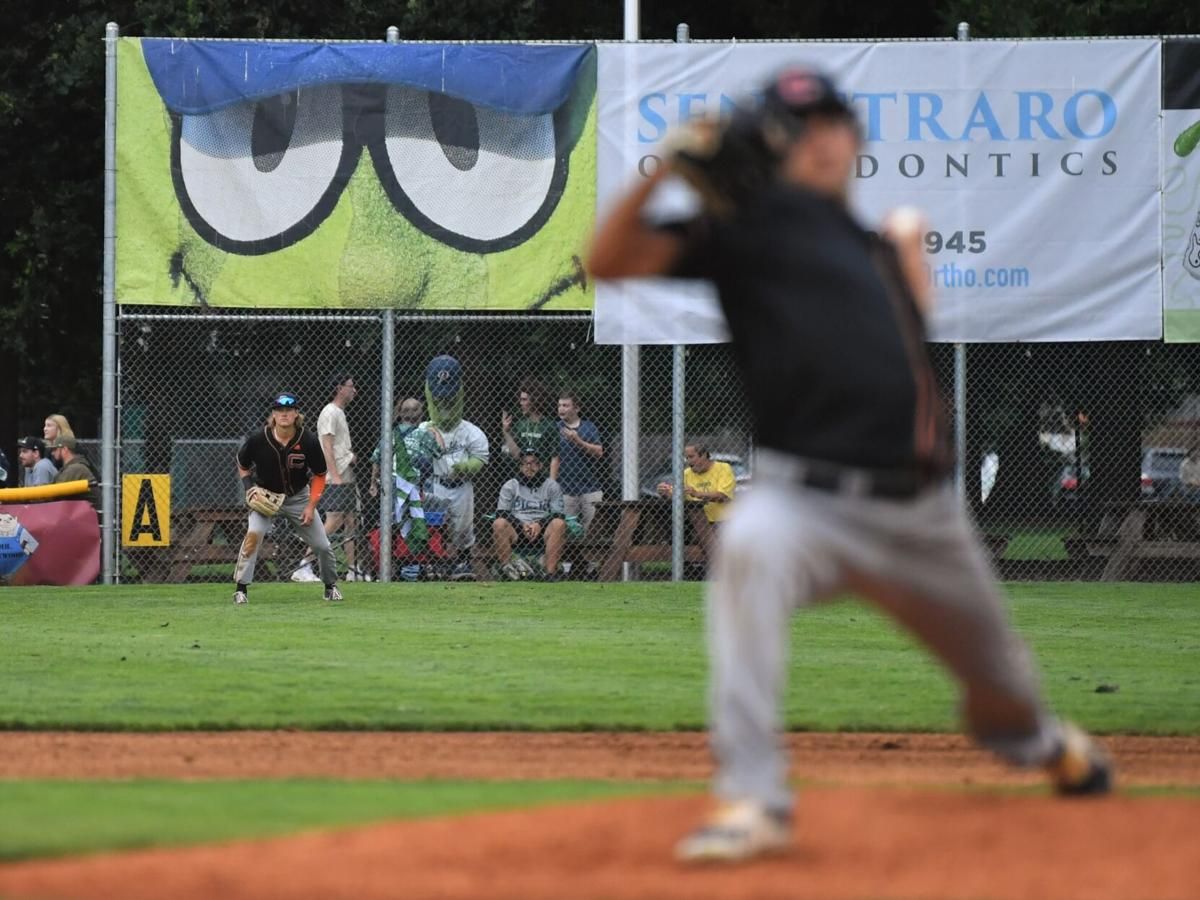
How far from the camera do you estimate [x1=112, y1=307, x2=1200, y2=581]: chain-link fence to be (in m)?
20.8

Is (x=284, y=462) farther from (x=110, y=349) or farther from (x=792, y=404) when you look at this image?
(x=792, y=404)

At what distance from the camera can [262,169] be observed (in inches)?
818

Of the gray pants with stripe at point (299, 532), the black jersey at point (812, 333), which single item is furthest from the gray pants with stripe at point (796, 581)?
the gray pants with stripe at point (299, 532)

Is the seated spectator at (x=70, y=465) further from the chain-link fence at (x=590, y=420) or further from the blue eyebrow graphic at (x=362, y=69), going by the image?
the blue eyebrow graphic at (x=362, y=69)

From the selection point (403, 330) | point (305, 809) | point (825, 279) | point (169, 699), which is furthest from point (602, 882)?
point (403, 330)

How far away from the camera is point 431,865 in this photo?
17.5 feet

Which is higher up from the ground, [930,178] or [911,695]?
[930,178]

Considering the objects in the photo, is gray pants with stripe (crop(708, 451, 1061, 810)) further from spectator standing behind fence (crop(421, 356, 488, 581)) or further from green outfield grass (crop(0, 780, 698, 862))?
spectator standing behind fence (crop(421, 356, 488, 581))

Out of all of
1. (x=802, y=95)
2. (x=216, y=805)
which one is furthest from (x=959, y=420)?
(x=802, y=95)

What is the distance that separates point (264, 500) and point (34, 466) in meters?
7.41

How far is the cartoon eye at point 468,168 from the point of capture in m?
20.8

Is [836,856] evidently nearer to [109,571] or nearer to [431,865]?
[431,865]

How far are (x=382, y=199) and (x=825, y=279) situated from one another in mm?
15979

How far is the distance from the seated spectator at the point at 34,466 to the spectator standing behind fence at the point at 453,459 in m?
5.47
